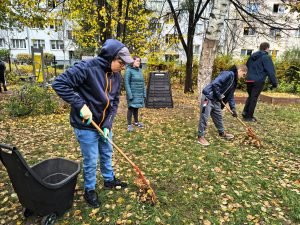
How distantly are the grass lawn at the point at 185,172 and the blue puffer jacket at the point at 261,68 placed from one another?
120 cm

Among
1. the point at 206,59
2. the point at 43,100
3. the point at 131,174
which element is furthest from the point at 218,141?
the point at 43,100

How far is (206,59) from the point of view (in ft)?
23.5

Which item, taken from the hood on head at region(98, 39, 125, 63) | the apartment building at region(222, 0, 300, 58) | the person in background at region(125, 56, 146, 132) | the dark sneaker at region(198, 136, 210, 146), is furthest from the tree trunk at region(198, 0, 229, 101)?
the hood on head at region(98, 39, 125, 63)

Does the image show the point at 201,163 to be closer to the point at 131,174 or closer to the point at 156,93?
the point at 131,174

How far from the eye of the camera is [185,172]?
12.8 feet

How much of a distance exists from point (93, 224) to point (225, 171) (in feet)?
7.26

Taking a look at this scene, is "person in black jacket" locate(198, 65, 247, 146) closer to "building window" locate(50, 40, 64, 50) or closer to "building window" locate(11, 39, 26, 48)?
"building window" locate(50, 40, 64, 50)

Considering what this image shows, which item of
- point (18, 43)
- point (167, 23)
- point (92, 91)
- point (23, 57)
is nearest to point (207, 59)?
point (92, 91)

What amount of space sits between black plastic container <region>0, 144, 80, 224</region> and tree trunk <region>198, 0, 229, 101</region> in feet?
17.6

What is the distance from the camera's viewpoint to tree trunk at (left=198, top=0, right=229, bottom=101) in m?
6.74

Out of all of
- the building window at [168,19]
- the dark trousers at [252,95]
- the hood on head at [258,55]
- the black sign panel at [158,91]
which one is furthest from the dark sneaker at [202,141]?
the building window at [168,19]

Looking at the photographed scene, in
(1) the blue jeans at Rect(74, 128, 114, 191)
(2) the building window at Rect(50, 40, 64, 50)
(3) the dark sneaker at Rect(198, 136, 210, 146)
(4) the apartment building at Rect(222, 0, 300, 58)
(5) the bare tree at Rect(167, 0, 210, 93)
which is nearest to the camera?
(1) the blue jeans at Rect(74, 128, 114, 191)

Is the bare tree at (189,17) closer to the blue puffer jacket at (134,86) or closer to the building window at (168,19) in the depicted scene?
the building window at (168,19)

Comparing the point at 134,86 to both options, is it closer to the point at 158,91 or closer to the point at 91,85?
the point at 158,91
